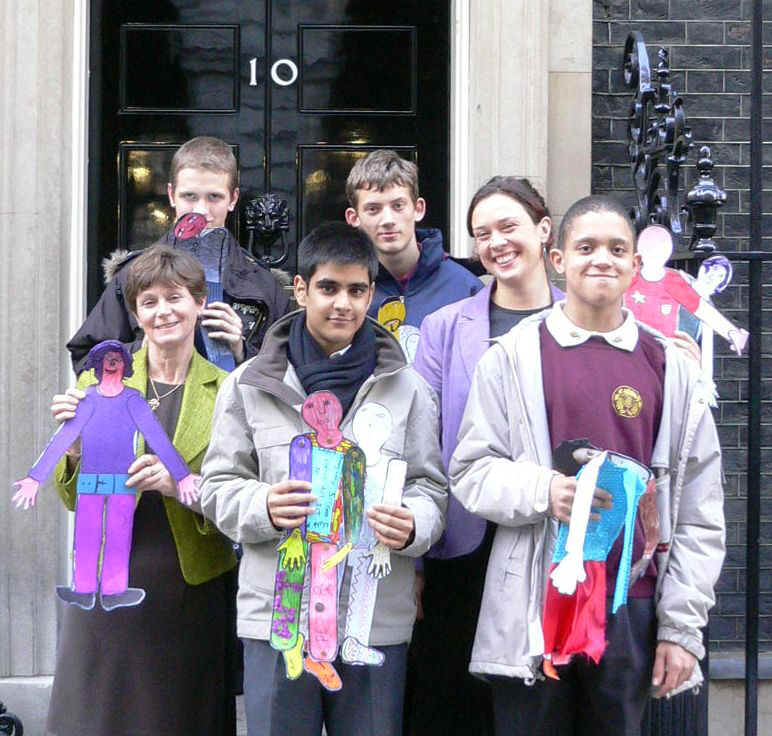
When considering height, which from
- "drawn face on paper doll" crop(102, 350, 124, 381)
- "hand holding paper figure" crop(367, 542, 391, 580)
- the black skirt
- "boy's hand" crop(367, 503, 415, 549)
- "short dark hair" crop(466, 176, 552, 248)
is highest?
"short dark hair" crop(466, 176, 552, 248)

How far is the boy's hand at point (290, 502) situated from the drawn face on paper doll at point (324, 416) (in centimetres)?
13

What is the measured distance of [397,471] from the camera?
347 cm

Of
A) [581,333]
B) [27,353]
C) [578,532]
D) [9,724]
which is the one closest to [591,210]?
[581,333]

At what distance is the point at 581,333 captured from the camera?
358 cm

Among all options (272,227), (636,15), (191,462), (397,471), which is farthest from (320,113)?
(397,471)

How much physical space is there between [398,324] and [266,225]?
1825 mm

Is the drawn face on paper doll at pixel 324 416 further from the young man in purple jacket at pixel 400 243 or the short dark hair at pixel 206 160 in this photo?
the short dark hair at pixel 206 160

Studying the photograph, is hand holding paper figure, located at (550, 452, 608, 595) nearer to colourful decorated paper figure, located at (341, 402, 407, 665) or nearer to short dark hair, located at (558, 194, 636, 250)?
colourful decorated paper figure, located at (341, 402, 407, 665)

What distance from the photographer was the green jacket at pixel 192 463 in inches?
154

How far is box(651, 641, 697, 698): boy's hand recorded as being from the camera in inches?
136

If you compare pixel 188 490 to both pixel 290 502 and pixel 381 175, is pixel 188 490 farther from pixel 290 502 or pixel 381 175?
pixel 381 175

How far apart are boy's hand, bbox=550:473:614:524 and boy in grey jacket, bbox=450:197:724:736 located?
3 cm

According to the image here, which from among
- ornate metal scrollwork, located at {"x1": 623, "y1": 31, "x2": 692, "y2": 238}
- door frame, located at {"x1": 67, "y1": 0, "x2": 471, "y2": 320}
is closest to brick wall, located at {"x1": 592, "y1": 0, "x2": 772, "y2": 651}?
door frame, located at {"x1": 67, "y1": 0, "x2": 471, "y2": 320}

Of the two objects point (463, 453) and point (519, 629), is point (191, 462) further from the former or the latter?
point (519, 629)
